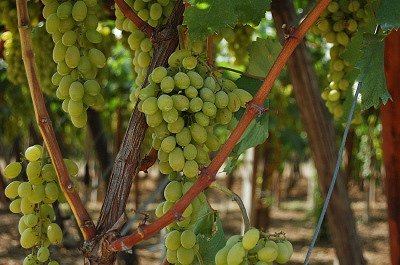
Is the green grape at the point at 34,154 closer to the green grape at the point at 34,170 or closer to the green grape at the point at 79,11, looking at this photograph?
the green grape at the point at 34,170

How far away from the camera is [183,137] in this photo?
846mm

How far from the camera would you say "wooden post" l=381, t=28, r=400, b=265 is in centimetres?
138

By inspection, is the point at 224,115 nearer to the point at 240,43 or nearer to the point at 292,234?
the point at 240,43

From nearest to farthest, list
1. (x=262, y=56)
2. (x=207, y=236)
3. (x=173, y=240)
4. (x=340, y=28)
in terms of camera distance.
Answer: (x=173, y=240)
(x=207, y=236)
(x=262, y=56)
(x=340, y=28)

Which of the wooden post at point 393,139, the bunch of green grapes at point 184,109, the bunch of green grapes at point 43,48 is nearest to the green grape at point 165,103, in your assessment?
the bunch of green grapes at point 184,109

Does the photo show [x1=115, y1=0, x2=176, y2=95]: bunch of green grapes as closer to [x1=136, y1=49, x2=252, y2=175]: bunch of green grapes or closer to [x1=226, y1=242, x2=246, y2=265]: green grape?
[x1=136, y1=49, x2=252, y2=175]: bunch of green grapes

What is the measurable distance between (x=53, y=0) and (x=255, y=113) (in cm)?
34

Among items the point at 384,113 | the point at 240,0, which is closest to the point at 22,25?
the point at 240,0

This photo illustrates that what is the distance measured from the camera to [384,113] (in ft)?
4.75

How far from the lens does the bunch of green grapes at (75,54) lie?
3.02 feet

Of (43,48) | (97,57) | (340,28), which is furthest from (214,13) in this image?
(43,48)

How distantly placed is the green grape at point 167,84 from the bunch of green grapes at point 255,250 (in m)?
0.20

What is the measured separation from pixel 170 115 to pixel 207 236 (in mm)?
244

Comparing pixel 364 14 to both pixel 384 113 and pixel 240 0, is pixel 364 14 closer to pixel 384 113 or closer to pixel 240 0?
pixel 384 113
